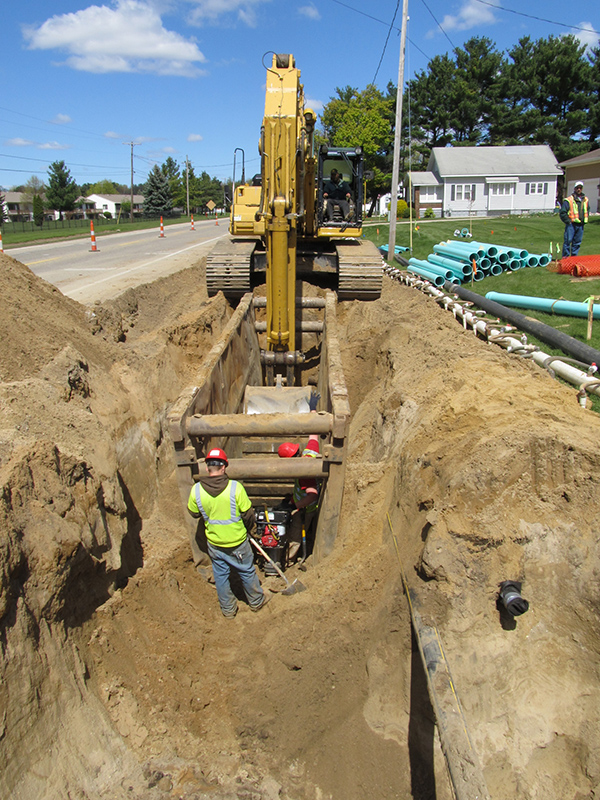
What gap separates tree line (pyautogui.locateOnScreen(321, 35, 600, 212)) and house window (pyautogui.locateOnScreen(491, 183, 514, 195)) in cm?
784

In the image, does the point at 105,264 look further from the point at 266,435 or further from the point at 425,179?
the point at 425,179

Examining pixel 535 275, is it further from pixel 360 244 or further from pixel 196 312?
pixel 196 312

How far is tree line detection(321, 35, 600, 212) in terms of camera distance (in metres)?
45.6

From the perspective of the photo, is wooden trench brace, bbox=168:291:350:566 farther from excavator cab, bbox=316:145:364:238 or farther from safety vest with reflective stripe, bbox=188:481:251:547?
excavator cab, bbox=316:145:364:238

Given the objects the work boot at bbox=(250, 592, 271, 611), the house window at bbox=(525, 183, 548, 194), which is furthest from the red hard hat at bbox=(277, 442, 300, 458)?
the house window at bbox=(525, 183, 548, 194)

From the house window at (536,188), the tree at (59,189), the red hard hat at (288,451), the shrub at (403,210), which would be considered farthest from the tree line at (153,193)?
the red hard hat at (288,451)

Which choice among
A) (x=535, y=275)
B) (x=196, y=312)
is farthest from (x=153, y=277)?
(x=535, y=275)

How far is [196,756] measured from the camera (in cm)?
388

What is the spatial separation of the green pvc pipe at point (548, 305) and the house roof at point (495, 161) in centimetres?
3663

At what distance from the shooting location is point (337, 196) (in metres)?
11.5

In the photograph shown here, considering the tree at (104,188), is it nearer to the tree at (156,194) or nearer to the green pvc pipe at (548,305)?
the tree at (156,194)

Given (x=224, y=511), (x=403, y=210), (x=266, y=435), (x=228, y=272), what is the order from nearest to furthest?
(x=224, y=511)
(x=266, y=435)
(x=228, y=272)
(x=403, y=210)

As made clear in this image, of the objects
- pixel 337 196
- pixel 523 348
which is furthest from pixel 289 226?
pixel 337 196

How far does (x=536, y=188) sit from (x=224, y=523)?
46.1 metres
